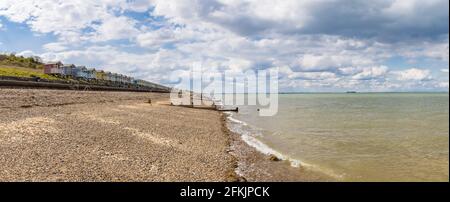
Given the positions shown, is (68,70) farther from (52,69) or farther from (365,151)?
(365,151)

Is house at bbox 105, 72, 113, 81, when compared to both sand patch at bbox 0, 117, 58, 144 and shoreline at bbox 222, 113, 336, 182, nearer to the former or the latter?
sand patch at bbox 0, 117, 58, 144

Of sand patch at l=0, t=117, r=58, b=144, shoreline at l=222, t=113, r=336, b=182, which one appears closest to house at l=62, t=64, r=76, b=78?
sand patch at l=0, t=117, r=58, b=144

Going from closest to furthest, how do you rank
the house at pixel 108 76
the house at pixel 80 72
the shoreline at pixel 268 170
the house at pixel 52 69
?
the shoreline at pixel 268 170 → the house at pixel 52 69 → the house at pixel 80 72 → the house at pixel 108 76

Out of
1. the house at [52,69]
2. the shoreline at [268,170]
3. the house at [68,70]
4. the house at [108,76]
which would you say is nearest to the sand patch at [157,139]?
the shoreline at [268,170]

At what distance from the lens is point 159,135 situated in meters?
22.2

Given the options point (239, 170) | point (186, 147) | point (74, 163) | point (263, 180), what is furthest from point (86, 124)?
point (263, 180)

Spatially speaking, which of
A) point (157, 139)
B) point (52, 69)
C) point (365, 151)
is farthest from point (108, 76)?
point (365, 151)

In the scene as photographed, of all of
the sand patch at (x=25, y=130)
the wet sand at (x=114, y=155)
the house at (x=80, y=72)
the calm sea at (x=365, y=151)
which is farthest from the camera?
the house at (x=80, y=72)

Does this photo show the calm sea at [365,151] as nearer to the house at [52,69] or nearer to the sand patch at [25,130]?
the sand patch at [25,130]

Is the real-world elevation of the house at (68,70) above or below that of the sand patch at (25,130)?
above
